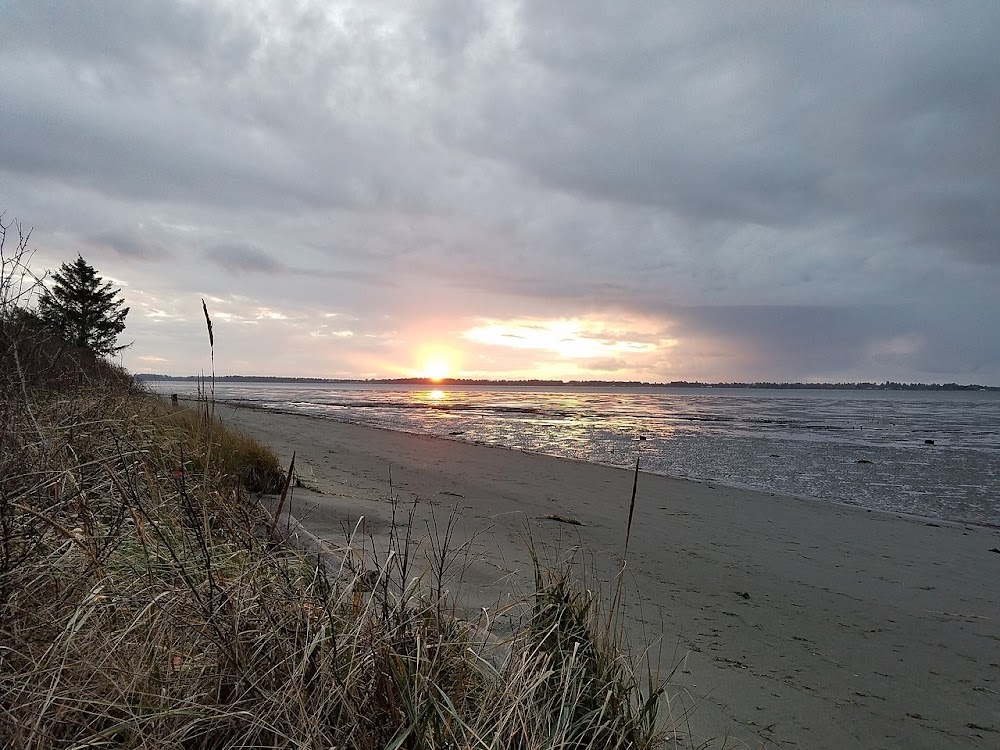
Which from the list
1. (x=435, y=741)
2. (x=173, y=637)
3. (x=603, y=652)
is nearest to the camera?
(x=435, y=741)

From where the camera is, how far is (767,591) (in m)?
5.18

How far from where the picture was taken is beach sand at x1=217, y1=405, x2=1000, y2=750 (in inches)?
121

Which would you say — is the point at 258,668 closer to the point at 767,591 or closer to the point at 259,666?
the point at 259,666

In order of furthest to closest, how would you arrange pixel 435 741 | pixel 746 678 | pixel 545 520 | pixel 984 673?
pixel 545 520 < pixel 984 673 < pixel 746 678 < pixel 435 741

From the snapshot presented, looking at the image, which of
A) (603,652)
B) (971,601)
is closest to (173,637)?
(603,652)

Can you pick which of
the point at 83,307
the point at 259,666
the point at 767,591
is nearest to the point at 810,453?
the point at 767,591

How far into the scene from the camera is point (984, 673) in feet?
12.2

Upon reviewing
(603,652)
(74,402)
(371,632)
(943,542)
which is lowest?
(943,542)

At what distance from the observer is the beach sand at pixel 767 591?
308cm

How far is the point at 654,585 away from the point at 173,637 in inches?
156

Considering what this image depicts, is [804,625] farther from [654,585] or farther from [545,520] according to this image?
[545,520]

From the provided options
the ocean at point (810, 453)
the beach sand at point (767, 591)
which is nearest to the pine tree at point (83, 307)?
the ocean at point (810, 453)

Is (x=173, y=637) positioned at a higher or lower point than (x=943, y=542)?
higher

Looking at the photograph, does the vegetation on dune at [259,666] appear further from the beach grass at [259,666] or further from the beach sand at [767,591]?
the beach sand at [767,591]
